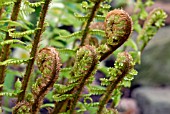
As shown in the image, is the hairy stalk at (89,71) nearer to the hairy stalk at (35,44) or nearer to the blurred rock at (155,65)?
the hairy stalk at (35,44)

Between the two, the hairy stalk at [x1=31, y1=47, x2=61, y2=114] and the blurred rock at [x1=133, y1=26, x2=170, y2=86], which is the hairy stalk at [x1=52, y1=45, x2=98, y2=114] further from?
the blurred rock at [x1=133, y1=26, x2=170, y2=86]

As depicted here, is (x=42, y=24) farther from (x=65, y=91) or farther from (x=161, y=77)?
(x=161, y=77)

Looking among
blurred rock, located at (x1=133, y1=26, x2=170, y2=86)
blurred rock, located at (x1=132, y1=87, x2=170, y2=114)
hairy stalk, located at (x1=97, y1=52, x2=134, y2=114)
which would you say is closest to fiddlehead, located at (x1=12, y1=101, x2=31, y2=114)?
hairy stalk, located at (x1=97, y1=52, x2=134, y2=114)

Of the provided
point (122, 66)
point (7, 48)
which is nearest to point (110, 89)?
point (122, 66)

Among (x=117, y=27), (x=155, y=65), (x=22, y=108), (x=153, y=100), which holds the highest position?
(x=117, y=27)

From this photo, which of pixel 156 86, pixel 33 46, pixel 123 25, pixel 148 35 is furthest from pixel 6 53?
pixel 156 86

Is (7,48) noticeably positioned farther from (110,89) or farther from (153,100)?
(153,100)

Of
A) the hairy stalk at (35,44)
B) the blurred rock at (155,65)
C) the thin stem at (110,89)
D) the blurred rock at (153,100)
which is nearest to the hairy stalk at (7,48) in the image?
the hairy stalk at (35,44)
